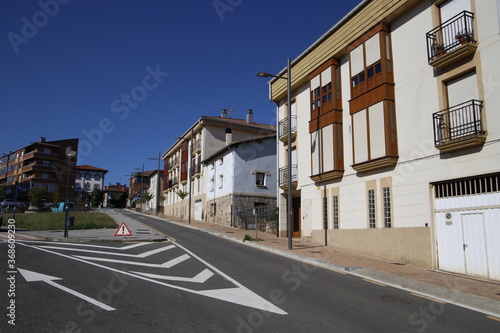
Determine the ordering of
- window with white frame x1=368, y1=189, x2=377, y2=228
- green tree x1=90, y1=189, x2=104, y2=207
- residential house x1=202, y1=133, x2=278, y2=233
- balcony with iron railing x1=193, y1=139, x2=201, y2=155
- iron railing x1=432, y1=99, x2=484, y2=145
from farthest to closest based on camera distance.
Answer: green tree x1=90, y1=189, x2=104, y2=207
balcony with iron railing x1=193, y1=139, x2=201, y2=155
residential house x1=202, y1=133, x2=278, y2=233
window with white frame x1=368, y1=189, x2=377, y2=228
iron railing x1=432, y1=99, x2=484, y2=145

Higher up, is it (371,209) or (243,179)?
(243,179)

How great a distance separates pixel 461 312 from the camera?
7.84 m

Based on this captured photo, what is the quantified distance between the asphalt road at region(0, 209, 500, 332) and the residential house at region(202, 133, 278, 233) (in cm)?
2282

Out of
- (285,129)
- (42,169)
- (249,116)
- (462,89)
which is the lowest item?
(462,89)

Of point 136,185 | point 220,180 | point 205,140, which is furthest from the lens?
point 136,185

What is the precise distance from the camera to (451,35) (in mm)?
13203

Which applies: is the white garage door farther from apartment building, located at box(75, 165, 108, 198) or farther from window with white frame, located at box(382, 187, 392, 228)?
apartment building, located at box(75, 165, 108, 198)

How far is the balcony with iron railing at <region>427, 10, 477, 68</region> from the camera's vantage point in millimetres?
12305

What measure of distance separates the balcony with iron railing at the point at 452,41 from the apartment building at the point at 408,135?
0.04m

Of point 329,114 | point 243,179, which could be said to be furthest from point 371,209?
point 243,179

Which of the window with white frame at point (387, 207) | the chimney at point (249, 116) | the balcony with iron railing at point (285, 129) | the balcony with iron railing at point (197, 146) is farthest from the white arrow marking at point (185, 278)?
the chimney at point (249, 116)

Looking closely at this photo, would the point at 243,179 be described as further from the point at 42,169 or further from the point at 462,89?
the point at 42,169

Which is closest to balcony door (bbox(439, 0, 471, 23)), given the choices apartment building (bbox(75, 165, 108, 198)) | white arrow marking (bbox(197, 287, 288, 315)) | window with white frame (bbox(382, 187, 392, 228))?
window with white frame (bbox(382, 187, 392, 228))

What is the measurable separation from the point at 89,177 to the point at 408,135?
117 metres
